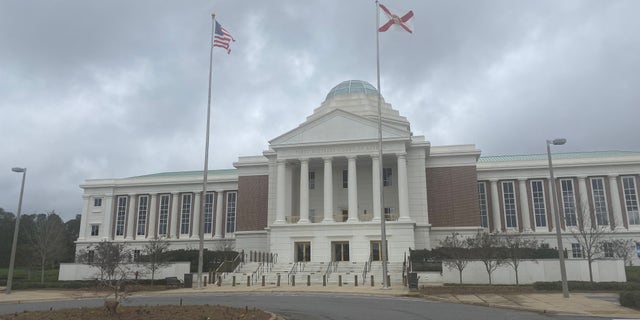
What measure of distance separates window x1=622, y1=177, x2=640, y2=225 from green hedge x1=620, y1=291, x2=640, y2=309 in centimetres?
4187

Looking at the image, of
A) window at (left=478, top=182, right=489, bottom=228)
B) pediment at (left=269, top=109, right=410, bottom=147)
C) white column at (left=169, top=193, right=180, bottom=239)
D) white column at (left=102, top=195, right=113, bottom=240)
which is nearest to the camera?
pediment at (left=269, top=109, right=410, bottom=147)

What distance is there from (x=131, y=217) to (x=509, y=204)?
4869 centimetres

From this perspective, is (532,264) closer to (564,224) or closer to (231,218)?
(564,224)

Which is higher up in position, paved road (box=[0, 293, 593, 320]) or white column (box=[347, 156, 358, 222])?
white column (box=[347, 156, 358, 222])

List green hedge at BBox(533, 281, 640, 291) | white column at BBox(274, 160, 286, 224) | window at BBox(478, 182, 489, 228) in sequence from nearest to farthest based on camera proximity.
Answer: green hedge at BBox(533, 281, 640, 291) → white column at BBox(274, 160, 286, 224) → window at BBox(478, 182, 489, 228)

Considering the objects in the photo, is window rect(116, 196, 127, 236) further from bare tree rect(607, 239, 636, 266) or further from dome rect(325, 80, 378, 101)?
bare tree rect(607, 239, 636, 266)

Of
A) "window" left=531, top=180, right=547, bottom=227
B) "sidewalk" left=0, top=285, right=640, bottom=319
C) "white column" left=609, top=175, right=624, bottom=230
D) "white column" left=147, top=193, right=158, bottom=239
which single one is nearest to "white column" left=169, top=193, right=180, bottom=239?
"white column" left=147, top=193, right=158, bottom=239

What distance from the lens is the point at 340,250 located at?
4928 centimetres

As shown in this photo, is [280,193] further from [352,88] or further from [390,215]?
[352,88]

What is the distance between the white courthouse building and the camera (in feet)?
159

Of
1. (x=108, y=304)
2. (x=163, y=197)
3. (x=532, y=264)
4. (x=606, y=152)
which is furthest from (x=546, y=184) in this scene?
(x=108, y=304)

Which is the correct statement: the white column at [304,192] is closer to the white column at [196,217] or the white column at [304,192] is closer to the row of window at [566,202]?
the white column at [196,217]

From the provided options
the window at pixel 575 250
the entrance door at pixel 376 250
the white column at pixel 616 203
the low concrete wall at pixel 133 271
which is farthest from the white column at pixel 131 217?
the white column at pixel 616 203

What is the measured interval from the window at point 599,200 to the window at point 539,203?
5.27m
